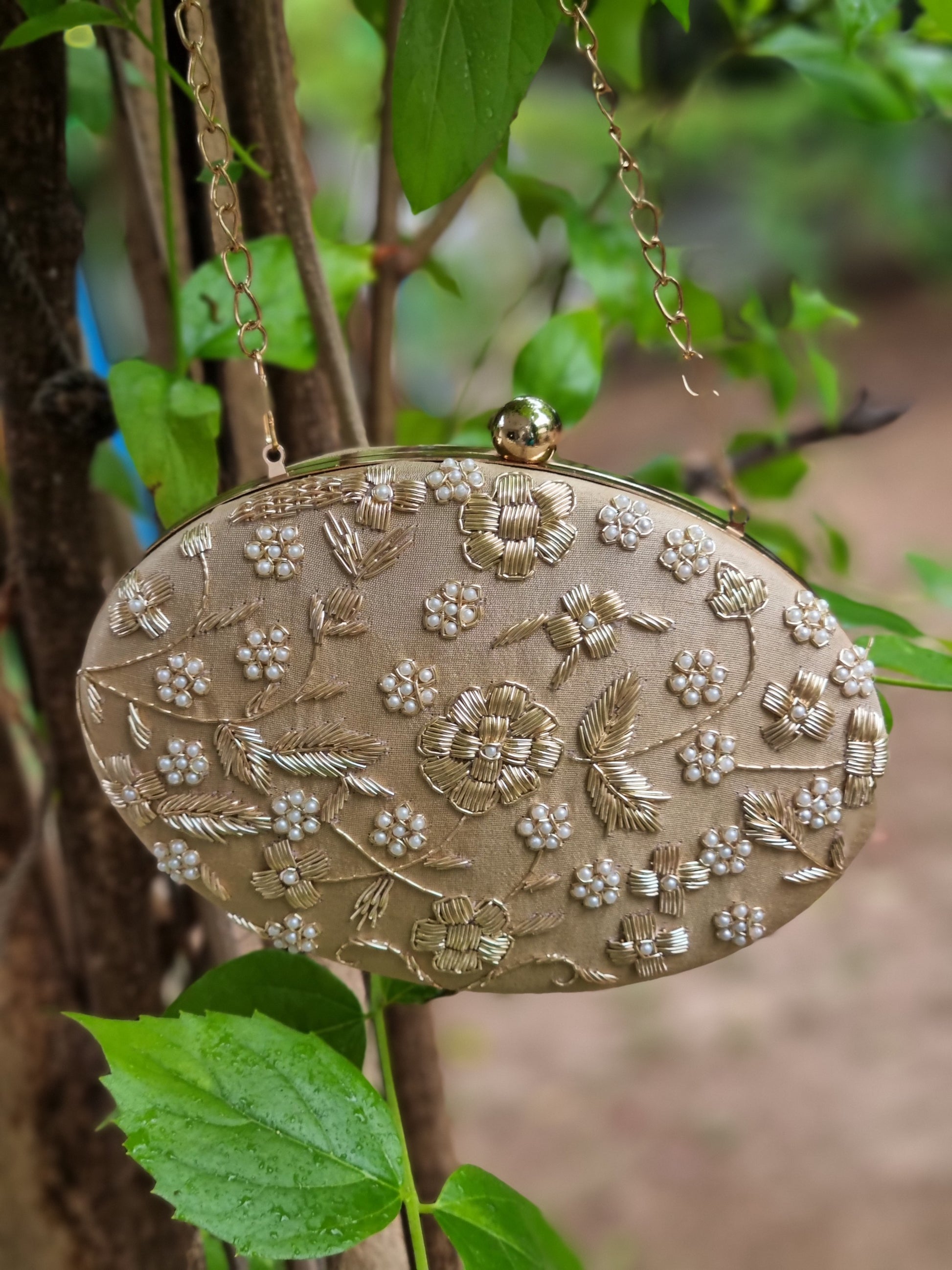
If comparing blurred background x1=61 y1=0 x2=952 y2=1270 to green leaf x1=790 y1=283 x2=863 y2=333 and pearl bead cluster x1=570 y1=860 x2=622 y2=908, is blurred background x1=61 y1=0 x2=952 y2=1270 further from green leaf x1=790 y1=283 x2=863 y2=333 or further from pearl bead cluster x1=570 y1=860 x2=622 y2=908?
pearl bead cluster x1=570 y1=860 x2=622 y2=908

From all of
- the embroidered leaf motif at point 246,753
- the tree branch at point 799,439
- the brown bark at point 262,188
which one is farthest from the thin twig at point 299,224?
the tree branch at point 799,439

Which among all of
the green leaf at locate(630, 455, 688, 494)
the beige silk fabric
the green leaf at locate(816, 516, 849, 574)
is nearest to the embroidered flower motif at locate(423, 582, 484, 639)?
the beige silk fabric

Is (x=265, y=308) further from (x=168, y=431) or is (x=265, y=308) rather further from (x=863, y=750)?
(x=863, y=750)

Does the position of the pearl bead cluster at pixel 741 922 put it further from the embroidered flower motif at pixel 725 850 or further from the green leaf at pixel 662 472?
the green leaf at pixel 662 472

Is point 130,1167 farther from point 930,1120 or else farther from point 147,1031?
point 930,1120

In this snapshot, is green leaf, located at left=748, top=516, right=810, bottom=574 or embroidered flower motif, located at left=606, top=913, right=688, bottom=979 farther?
green leaf, located at left=748, top=516, right=810, bottom=574

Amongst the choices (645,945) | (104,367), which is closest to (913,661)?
(645,945)
